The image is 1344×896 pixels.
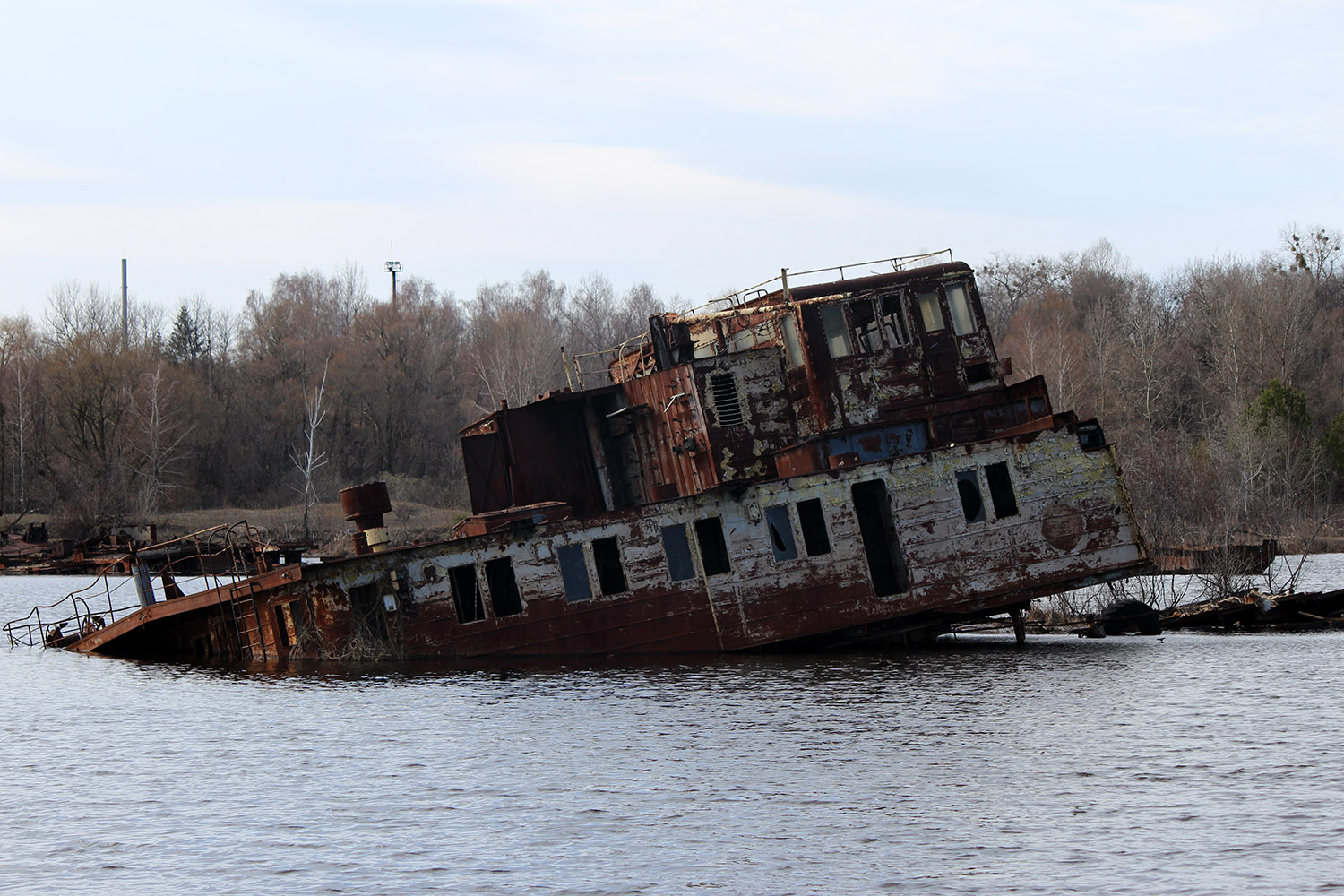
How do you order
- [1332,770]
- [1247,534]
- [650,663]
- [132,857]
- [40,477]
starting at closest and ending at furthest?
1. [132,857]
2. [1332,770]
3. [650,663]
4. [1247,534]
5. [40,477]

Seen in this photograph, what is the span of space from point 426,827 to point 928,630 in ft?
44.2

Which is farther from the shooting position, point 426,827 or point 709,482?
point 709,482

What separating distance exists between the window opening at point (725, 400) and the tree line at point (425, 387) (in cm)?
2835

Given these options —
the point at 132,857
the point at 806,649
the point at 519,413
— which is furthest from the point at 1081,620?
the point at 132,857

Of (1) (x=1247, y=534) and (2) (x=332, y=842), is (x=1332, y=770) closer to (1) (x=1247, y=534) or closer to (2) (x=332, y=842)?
(2) (x=332, y=842)

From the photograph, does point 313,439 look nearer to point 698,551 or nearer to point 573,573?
point 573,573

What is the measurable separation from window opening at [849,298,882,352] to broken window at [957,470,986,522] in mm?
3111

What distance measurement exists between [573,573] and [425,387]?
59719mm

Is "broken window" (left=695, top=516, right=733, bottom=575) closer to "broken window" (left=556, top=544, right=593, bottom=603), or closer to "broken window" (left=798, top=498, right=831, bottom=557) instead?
"broken window" (left=798, top=498, right=831, bottom=557)

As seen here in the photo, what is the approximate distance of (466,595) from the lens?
79.3 feet

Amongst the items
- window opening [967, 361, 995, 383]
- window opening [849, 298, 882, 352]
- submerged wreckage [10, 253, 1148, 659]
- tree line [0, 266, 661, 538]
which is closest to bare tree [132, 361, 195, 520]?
tree line [0, 266, 661, 538]

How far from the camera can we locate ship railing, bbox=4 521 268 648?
25.9m

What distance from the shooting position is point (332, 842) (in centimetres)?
1342

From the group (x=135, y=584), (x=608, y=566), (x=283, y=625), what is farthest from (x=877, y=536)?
(x=135, y=584)
